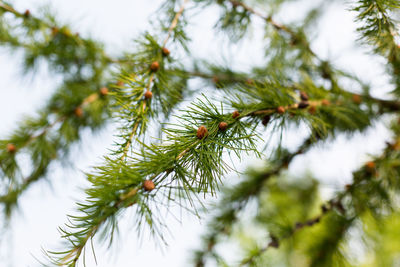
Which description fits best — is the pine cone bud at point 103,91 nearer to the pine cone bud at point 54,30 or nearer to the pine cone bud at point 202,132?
the pine cone bud at point 54,30

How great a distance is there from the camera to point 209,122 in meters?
0.48

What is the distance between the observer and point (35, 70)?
94 cm

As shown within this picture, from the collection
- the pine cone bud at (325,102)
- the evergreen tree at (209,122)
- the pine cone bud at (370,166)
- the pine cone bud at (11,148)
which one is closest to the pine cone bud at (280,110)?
the evergreen tree at (209,122)

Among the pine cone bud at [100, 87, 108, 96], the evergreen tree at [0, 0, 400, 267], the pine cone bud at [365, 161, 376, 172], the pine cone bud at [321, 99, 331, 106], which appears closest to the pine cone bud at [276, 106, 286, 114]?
the evergreen tree at [0, 0, 400, 267]

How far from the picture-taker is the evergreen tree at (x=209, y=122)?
44cm

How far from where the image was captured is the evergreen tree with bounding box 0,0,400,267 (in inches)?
17.2

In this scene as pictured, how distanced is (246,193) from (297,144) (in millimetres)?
220

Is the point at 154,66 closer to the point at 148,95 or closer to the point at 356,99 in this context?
the point at 148,95

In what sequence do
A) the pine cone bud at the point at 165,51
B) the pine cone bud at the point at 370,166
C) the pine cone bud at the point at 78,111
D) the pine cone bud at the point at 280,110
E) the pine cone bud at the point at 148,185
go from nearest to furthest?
the pine cone bud at the point at 148,185
the pine cone bud at the point at 280,110
the pine cone bud at the point at 165,51
the pine cone bud at the point at 370,166
the pine cone bud at the point at 78,111

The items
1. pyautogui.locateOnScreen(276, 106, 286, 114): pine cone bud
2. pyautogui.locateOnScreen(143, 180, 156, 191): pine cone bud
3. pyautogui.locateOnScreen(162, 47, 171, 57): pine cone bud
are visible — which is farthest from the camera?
pyautogui.locateOnScreen(162, 47, 171, 57): pine cone bud

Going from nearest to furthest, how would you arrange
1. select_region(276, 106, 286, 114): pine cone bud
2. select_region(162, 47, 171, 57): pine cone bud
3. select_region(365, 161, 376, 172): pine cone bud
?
select_region(276, 106, 286, 114): pine cone bud, select_region(162, 47, 171, 57): pine cone bud, select_region(365, 161, 376, 172): pine cone bud

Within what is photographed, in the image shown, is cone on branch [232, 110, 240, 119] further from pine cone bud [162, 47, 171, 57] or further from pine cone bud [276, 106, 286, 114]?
pine cone bud [162, 47, 171, 57]

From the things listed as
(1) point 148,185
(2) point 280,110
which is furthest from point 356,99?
(1) point 148,185

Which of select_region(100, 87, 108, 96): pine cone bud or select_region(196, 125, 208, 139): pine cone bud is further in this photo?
select_region(100, 87, 108, 96): pine cone bud
